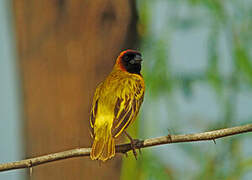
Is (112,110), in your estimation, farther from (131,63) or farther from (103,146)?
(131,63)

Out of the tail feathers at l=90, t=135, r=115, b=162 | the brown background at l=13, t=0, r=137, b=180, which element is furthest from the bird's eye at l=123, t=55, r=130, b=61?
the tail feathers at l=90, t=135, r=115, b=162

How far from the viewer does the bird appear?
395cm

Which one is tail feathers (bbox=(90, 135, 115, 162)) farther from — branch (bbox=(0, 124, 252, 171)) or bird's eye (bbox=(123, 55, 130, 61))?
bird's eye (bbox=(123, 55, 130, 61))

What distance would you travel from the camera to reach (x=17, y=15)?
646 cm

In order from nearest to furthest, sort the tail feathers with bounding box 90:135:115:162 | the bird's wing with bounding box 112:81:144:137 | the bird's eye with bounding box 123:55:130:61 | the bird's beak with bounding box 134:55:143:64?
the tail feathers with bounding box 90:135:115:162
the bird's wing with bounding box 112:81:144:137
the bird's beak with bounding box 134:55:143:64
the bird's eye with bounding box 123:55:130:61

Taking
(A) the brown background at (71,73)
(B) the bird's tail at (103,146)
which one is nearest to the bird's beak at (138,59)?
(B) the bird's tail at (103,146)

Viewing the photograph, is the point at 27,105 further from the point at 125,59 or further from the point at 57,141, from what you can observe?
the point at 125,59

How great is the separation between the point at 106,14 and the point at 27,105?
47.2 inches

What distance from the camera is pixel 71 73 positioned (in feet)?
20.5

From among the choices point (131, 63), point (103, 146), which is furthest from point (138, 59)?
point (103, 146)

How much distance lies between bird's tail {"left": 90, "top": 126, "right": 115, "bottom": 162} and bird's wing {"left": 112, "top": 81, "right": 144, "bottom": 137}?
0.05 metres

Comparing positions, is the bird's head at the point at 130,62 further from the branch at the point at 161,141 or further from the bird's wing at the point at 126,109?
the branch at the point at 161,141

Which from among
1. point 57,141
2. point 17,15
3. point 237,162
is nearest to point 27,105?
point 57,141

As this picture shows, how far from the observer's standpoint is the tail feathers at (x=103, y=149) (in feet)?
12.7
